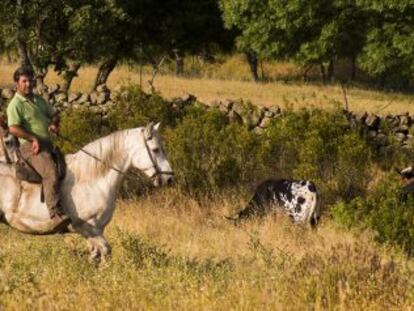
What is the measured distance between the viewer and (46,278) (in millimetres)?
8570

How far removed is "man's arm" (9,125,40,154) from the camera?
381 inches

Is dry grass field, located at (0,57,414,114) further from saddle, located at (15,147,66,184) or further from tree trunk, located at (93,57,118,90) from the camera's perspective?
saddle, located at (15,147,66,184)

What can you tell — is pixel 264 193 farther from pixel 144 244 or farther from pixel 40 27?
pixel 40 27

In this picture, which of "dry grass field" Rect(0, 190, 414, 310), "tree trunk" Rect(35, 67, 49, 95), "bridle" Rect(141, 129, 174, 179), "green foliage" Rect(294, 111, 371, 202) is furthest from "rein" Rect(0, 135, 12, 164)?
"tree trunk" Rect(35, 67, 49, 95)

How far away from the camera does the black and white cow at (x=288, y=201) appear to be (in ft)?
47.0

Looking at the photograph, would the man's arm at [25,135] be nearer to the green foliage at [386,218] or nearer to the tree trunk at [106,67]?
the green foliage at [386,218]

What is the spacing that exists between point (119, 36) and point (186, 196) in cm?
1783

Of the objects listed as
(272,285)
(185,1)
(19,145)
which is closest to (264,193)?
(19,145)

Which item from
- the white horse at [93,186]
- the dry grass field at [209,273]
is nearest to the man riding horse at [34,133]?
the white horse at [93,186]

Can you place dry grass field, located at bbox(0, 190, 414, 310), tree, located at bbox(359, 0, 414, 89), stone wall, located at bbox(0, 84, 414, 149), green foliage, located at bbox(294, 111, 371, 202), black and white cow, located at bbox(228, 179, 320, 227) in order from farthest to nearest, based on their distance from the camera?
tree, located at bbox(359, 0, 414, 89) → stone wall, located at bbox(0, 84, 414, 149) → green foliage, located at bbox(294, 111, 371, 202) → black and white cow, located at bbox(228, 179, 320, 227) → dry grass field, located at bbox(0, 190, 414, 310)

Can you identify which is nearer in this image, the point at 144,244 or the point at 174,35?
the point at 144,244

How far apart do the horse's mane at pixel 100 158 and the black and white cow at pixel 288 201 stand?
438 centimetres

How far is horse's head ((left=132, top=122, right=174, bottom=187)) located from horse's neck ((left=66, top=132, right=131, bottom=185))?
23 centimetres

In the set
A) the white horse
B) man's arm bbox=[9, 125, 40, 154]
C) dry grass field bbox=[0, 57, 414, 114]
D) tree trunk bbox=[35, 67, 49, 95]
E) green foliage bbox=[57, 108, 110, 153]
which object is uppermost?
man's arm bbox=[9, 125, 40, 154]
